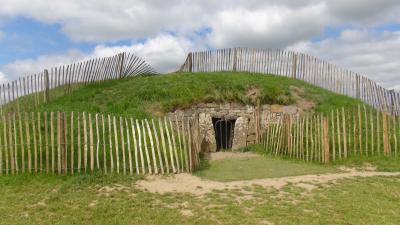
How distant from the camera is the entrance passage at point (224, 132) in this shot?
15.2 m

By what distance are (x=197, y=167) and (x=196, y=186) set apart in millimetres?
2053

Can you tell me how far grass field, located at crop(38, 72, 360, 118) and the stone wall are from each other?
26 centimetres

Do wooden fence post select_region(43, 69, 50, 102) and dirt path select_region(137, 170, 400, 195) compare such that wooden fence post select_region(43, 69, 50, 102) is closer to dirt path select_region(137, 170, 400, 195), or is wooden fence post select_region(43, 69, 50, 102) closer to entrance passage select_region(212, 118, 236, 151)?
entrance passage select_region(212, 118, 236, 151)

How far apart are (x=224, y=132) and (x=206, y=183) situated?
8.02 meters

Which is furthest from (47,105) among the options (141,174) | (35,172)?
(141,174)

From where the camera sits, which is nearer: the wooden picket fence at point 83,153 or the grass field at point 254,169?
the wooden picket fence at point 83,153

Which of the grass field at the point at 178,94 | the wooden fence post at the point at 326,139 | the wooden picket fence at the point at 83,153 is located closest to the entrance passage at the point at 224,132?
the grass field at the point at 178,94

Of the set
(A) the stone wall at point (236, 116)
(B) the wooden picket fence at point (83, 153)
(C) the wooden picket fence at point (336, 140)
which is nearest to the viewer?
(B) the wooden picket fence at point (83, 153)

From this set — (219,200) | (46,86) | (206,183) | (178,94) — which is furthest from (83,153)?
(178,94)

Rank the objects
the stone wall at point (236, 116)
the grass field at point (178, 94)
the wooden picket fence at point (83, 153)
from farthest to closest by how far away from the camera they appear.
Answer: the stone wall at point (236, 116)
the grass field at point (178, 94)
the wooden picket fence at point (83, 153)

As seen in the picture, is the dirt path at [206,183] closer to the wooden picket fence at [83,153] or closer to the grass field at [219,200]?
the grass field at [219,200]

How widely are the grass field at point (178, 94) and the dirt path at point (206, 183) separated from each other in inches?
185

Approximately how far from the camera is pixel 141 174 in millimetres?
8703

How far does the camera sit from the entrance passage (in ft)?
49.8
